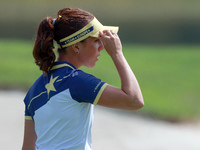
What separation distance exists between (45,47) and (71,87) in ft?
1.04

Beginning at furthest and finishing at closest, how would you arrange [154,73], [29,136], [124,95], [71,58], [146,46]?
[146,46]
[154,73]
[29,136]
[71,58]
[124,95]

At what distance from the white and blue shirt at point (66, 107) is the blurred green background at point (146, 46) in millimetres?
5050

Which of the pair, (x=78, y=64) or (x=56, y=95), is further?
(x=78, y=64)

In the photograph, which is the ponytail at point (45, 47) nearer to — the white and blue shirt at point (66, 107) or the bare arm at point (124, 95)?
the white and blue shirt at point (66, 107)

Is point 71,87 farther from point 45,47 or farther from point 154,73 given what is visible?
point 154,73

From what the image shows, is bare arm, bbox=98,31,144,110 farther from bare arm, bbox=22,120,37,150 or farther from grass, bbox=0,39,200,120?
grass, bbox=0,39,200,120

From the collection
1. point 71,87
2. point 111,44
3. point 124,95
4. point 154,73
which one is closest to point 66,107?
point 71,87

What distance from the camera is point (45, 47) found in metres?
2.24

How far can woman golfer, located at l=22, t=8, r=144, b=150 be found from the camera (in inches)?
81.7

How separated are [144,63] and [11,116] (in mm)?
5940

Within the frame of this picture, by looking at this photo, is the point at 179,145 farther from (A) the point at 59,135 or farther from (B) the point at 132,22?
(B) the point at 132,22

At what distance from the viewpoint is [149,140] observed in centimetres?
592

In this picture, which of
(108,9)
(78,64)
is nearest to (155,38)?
(108,9)

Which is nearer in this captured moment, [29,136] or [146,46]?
[29,136]
